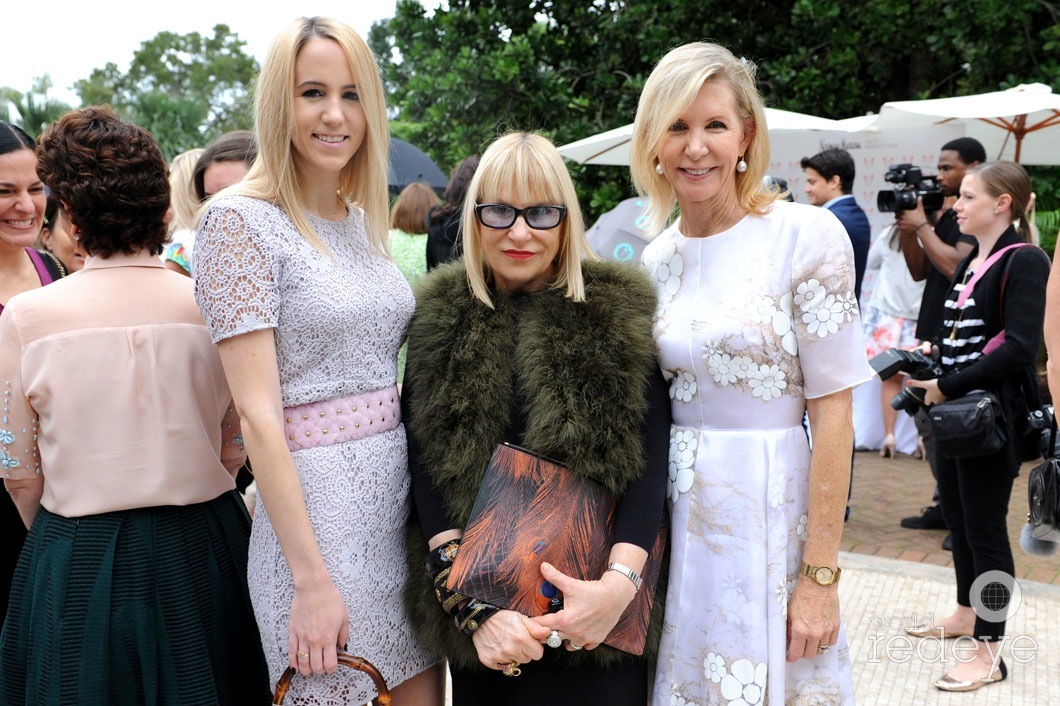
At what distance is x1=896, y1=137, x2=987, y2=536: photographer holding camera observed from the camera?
18.1 feet

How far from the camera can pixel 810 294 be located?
2174 millimetres

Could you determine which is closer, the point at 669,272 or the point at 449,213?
the point at 669,272

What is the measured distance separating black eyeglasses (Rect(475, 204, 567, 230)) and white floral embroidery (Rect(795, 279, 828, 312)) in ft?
1.99

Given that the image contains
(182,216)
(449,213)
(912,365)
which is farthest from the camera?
(449,213)

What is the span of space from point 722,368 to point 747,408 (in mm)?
125

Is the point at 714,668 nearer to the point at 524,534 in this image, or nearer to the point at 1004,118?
the point at 524,534

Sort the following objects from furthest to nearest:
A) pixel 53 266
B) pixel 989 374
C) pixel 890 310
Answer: pixel 890 310, pixel 989 374, pixel 53 266

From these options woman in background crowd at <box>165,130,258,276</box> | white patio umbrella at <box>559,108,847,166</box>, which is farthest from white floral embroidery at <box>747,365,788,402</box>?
white patio umbrella at <box>559,108,847,166</box>

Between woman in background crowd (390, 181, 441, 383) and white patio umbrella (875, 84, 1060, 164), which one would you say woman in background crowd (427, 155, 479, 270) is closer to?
woman in background crowd (390, 181, 441, 383)

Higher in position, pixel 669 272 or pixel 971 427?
pixel 669 272

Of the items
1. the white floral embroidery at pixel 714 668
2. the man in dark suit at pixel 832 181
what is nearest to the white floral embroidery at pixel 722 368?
the white floral embroidery at pixel 714 668

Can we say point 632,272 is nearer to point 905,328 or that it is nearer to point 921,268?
point 921,268

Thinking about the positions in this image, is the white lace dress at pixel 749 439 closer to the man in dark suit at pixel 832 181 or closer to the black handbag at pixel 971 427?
the black handbag at pixel 971 427

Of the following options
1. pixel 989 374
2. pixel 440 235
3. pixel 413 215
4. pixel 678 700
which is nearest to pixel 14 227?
pixel 678 700
